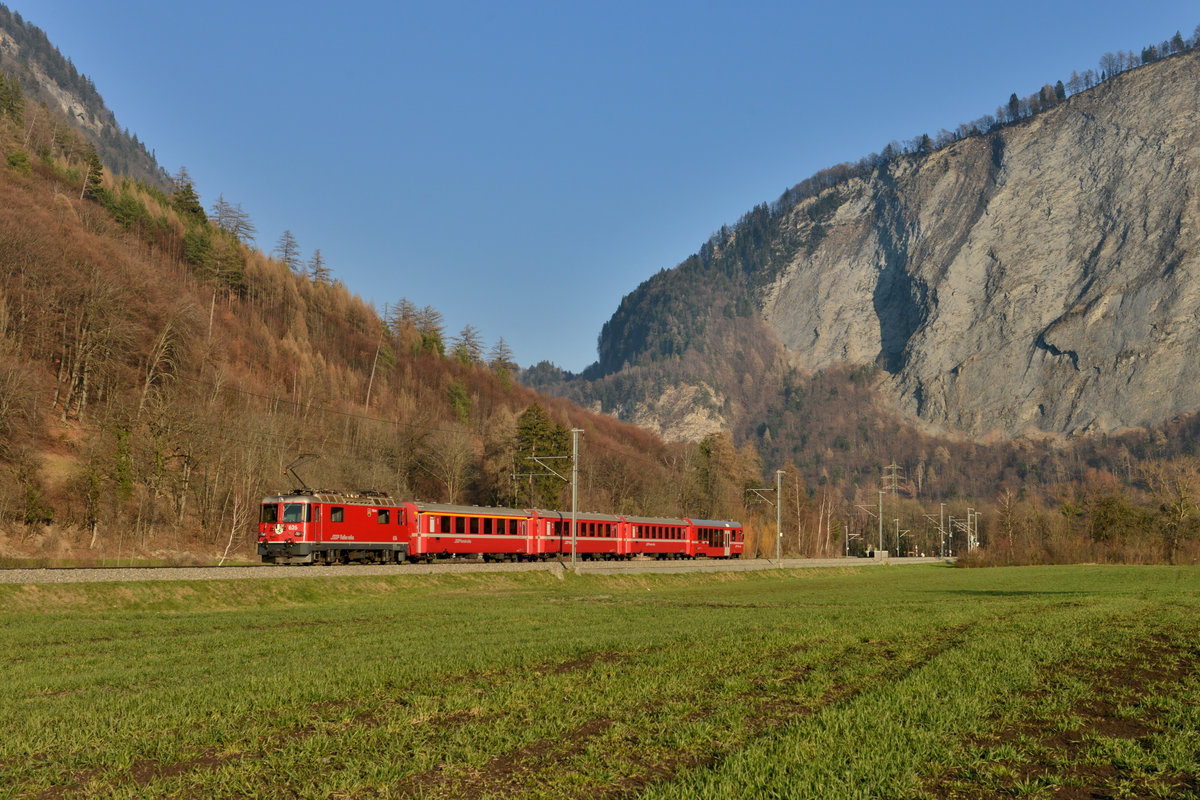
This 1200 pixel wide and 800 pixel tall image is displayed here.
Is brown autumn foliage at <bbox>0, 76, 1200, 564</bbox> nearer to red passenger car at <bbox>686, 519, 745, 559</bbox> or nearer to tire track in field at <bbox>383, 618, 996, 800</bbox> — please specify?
red passenger car at <bbox>686, 519, 745, 559</bbox>

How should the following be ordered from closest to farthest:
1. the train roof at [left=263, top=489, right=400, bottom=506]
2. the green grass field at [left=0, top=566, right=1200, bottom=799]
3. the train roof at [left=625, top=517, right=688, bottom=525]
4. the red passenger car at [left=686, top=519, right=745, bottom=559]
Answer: the green grass field at [left=0, top=566, right=1200, bottom=799], the train roof at [left=263, top=489, right=400, bottom=506], the train roof at [left=625, top=517, right=688, bottom=525], the red passenger car at [left=686, top=519, right=745, bottom=559]

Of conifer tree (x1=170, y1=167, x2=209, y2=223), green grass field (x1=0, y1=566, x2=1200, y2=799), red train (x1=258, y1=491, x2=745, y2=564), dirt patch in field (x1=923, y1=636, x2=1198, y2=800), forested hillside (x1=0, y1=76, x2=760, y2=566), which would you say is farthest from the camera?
conifer tree (x1=170, y1=167, x2=209, y2=223)

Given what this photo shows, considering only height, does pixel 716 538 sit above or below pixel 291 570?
below

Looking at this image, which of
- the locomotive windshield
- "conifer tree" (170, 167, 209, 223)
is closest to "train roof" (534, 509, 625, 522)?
the locomotive windshield

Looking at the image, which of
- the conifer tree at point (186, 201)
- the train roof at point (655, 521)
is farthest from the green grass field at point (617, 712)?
the conifer tree at point (186, 201)

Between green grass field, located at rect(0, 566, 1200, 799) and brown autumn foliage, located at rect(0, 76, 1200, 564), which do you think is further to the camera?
brown autumn foliage, located at rect(0, 76, 1200, 564)

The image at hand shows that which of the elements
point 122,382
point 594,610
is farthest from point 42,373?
point 594,610

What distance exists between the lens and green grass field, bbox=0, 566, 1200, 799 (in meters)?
7.44

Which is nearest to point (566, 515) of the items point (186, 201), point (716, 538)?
point (716, 538)

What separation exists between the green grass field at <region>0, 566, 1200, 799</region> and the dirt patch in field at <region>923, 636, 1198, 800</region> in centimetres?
3

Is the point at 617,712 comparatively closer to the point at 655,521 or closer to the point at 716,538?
Answer: the point at 655,521

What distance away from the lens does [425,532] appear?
4981 cm

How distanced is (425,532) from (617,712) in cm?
4166

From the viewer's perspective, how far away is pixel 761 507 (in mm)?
136250
